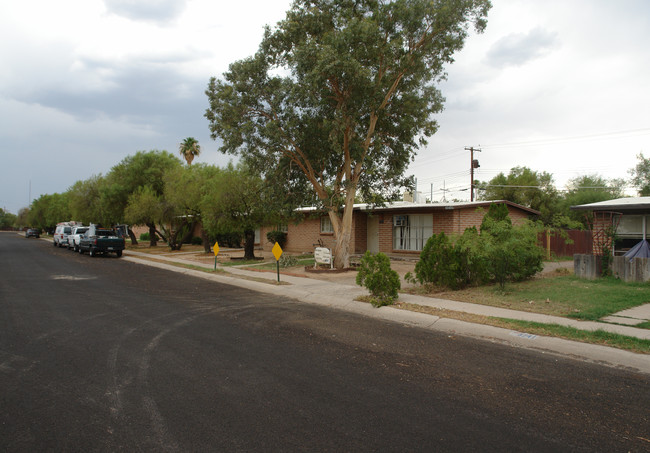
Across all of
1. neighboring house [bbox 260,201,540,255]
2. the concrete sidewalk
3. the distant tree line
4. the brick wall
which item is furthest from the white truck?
the concrete sidewalk

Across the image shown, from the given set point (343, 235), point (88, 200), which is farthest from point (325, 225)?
point (88, 200)

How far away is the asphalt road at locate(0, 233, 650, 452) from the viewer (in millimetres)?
3736

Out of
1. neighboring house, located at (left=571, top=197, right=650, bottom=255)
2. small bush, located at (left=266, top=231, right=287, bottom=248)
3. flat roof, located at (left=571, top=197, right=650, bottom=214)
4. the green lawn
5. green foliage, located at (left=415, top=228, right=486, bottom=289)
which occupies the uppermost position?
flat roof, located at (left=571, top=197, right=650, bottom=214)

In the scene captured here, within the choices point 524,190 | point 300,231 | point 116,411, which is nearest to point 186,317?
point 116,411

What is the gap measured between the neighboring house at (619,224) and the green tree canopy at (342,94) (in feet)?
23.9

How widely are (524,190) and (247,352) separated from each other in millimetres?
40613

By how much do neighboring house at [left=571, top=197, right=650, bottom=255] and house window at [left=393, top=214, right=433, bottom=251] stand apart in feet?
26.1

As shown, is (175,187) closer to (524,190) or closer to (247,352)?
(247,352)

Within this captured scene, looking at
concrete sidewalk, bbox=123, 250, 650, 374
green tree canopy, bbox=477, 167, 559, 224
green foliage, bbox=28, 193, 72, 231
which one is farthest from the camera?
green foliage, bbox=28, 193, 72, 231

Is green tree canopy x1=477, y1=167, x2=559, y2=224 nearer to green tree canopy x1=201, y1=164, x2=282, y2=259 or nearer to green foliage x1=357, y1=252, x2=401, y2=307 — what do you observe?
green tree canopy x1=201, y1=164, x2=282, y2=259

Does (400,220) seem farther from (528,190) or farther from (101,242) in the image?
(528,190)

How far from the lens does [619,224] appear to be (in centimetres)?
1427

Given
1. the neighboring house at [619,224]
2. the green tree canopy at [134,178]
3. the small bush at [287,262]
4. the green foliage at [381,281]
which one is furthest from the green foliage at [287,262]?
the green tree canopy at [134,178]

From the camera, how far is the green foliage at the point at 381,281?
410 inches
